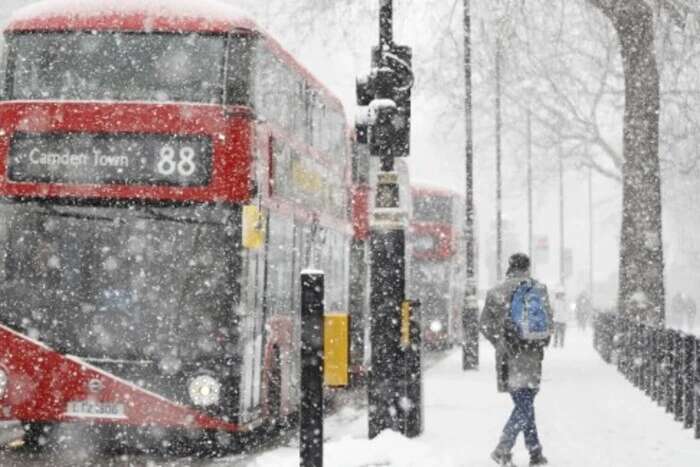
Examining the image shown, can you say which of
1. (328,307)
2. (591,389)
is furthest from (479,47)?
(328,307)

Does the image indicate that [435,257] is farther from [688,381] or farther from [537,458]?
[537,458]

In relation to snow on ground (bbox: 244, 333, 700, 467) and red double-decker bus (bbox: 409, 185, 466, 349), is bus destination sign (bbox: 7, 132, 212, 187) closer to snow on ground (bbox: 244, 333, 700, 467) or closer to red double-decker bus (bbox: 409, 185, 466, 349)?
snow on ground (bbox: 244, 333, 700, 467)

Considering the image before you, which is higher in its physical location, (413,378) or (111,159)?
(111,159)

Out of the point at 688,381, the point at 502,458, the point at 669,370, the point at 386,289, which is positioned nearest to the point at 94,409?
the point at 386,289

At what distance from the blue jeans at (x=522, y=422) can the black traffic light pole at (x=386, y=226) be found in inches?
50.8

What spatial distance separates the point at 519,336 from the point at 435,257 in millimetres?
19972

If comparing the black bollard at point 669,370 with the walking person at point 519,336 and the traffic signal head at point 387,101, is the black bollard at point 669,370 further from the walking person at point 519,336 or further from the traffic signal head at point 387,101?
the traffic signal head at point 387,101

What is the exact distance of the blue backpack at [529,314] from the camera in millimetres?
10594

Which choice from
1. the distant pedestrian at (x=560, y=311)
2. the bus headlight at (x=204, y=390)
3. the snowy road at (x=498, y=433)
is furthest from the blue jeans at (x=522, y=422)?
the distant pedestrian at (x=560, y=311)

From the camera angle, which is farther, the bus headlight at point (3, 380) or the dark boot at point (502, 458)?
the bus headlight at point (3, 380)

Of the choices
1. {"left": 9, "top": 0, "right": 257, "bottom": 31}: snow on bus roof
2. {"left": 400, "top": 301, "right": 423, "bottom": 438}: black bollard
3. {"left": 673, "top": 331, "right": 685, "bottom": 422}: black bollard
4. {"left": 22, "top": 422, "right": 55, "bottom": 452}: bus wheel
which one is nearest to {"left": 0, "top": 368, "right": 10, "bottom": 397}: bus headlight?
{"left": 22, "top": 422, "right": 55, "bottom": 452}: bus wheel

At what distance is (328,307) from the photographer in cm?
1588

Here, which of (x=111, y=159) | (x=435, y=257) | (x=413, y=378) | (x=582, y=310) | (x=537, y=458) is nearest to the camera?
(x=537, y=458)

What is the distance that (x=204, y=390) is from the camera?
11.3m
